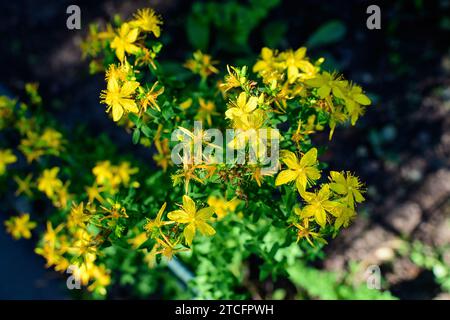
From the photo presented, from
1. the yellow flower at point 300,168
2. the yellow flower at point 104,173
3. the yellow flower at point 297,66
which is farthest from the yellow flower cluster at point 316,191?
the yellow flower at point 104,173

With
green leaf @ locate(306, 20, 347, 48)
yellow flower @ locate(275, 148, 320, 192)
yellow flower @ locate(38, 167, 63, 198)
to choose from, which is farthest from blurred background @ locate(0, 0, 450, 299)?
yellow flower @ locate(275, 148, 320, 192)

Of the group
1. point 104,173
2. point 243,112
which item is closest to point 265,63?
point 243,112

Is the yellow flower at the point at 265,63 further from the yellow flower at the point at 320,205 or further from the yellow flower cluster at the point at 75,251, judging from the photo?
the yellow flower cluster at the point at 75,251

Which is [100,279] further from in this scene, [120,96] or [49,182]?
[120,96]

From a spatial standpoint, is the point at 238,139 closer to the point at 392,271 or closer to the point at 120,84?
the point at 120,84

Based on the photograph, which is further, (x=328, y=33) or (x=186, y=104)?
(x=328, y=33)

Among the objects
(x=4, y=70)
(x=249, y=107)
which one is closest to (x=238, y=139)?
(x=249, y=107)

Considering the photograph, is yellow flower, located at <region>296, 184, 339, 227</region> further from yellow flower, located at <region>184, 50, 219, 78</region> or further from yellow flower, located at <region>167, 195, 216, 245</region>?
yellow flower, located at <region>184, 50, 219, 78</region>
